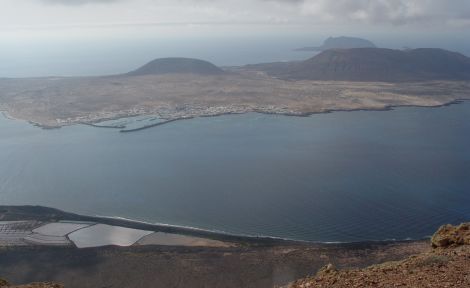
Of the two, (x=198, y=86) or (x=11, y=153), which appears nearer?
(x=11, y=153)

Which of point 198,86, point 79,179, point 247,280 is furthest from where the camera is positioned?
point 198,86

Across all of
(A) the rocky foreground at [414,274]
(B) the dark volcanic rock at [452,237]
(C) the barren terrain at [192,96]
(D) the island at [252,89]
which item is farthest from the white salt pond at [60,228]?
(C) the barren terrain at [192,96]

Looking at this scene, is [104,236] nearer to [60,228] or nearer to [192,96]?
[60,228]

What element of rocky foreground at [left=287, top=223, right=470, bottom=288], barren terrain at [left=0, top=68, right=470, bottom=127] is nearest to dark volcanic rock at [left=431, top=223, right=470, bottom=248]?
rocky foreground at [left=287, top=223, right=470, bottom=288]

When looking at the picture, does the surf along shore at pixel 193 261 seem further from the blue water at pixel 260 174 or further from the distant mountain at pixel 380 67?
the distant mountain at pixel 380 67

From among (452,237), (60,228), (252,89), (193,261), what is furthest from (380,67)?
(452,237)

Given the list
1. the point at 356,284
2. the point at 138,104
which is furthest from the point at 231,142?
the point at 356,284

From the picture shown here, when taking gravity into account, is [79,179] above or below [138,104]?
below

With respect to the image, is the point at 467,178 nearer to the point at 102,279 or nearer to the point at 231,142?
the point at 231,142
